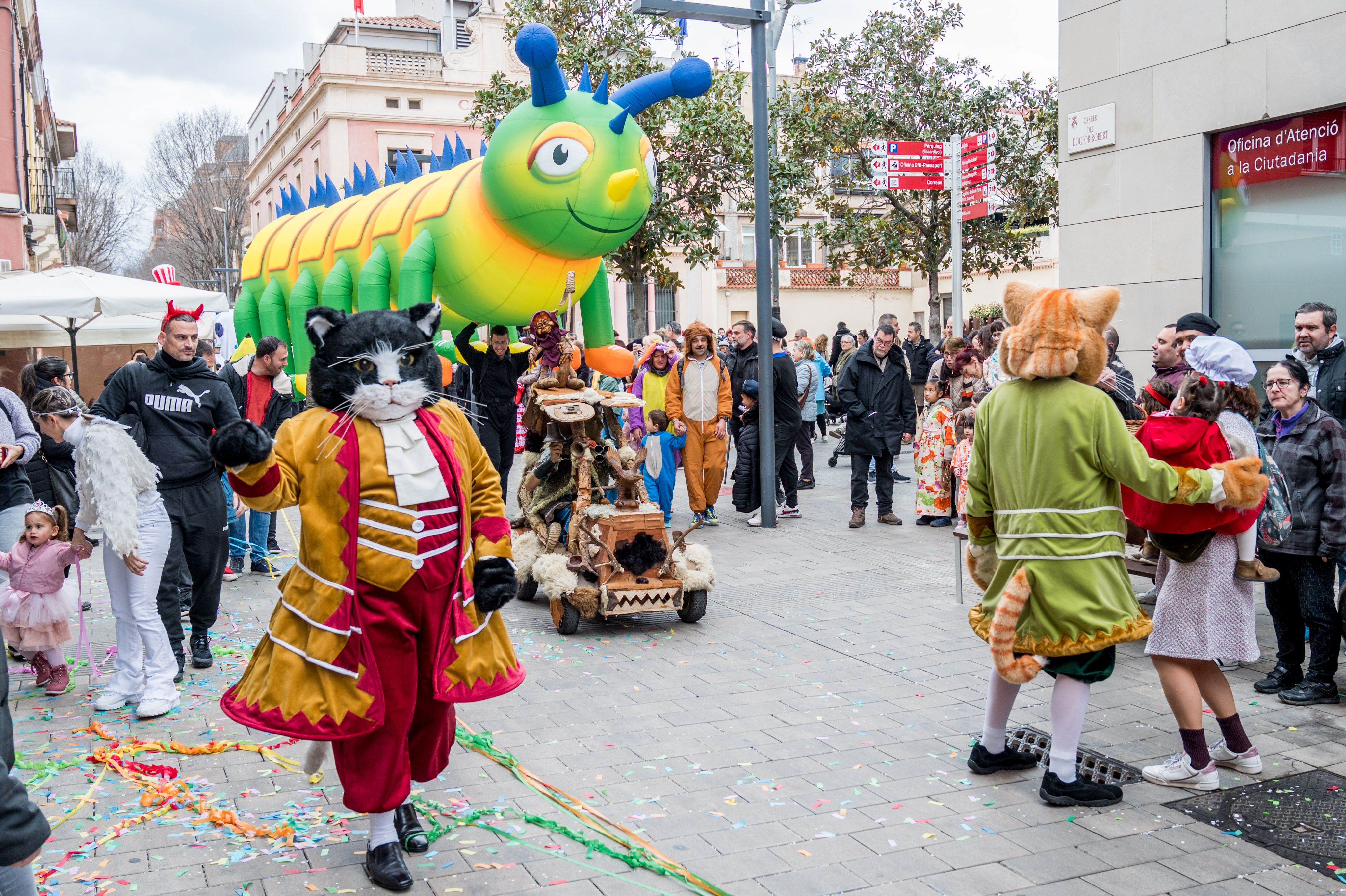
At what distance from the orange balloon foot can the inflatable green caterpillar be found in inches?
0.4

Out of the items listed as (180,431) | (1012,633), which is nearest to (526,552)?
(180,431)

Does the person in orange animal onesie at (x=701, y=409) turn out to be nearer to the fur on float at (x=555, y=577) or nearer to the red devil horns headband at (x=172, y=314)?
the fur on float at (x=555, y=577)

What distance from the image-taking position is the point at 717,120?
1645 centimetres

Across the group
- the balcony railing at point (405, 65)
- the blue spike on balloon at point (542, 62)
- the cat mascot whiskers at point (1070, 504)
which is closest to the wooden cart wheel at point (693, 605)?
the cat mascot whiskers at point (1070, 504)

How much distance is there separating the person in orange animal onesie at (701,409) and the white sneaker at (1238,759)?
6048 millimetres

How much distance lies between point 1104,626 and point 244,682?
3046 mm

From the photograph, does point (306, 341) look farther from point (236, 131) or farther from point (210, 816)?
point (236, 131)

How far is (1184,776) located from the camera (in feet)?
13.8

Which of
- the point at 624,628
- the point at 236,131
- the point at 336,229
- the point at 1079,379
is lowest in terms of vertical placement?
the point at 624,628

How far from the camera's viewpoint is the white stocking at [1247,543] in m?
4.36

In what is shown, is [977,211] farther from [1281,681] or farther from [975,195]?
[1281,681]

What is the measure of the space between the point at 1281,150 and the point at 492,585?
282 inches

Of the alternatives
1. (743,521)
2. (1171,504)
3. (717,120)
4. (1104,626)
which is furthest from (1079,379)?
(717,120)

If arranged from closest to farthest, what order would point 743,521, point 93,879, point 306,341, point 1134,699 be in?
point 93,879, point 1134,699, point 743,521, point 306,341
